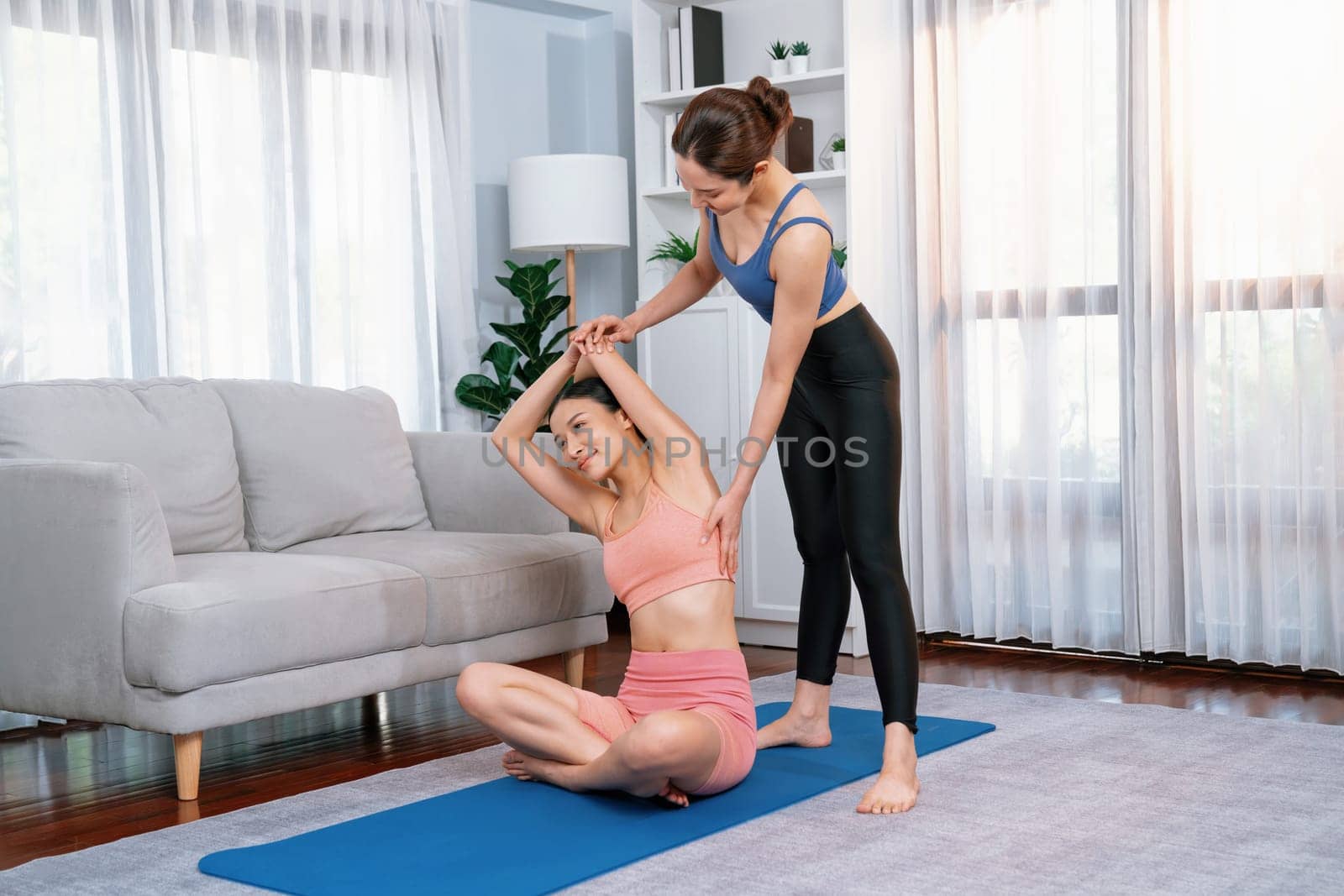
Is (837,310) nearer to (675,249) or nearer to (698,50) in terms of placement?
(675,249)

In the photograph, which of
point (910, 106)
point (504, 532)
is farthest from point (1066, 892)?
point (910, 106)

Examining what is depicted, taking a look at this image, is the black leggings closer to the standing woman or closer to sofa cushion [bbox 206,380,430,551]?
the standing woman

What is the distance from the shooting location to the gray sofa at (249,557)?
8.68 ft

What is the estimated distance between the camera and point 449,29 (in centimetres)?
466

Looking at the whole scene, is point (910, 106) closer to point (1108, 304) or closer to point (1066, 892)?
point (1108, 304)

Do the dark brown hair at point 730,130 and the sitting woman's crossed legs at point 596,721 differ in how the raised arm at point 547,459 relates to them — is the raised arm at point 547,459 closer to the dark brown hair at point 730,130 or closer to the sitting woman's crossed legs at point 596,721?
the sitting woman's crossed legs at point 596,721

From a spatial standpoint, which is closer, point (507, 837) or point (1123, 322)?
point (507, 837)

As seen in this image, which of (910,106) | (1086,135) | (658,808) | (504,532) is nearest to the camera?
(658,808)

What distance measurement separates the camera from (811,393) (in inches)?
105

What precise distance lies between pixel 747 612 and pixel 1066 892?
249 centimetres

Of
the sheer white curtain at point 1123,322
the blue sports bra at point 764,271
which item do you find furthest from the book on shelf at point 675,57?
the blue sports bra at point 764,271

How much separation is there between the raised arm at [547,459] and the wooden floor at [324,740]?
2.16 ft

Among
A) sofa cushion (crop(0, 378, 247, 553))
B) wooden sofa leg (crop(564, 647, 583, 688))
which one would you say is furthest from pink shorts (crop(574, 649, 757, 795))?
sofa cushion (crop(0, 378, 247, 553))

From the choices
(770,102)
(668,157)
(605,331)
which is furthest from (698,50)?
(770,102)
